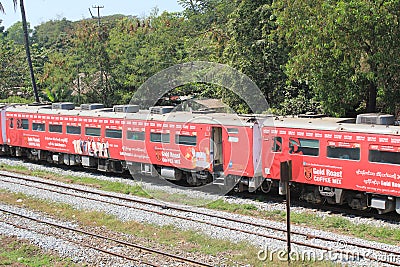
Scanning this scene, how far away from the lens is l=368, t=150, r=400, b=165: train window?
48.6ft

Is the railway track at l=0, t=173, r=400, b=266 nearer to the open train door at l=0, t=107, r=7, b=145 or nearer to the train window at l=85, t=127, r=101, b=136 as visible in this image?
the train window at l=85, t=127, r=101, b=136

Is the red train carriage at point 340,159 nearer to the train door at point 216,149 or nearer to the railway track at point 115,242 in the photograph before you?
the train door at point 216,149

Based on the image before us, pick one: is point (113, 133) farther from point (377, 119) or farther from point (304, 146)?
point (377, 119)

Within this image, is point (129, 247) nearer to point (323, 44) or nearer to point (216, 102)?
point (323, 44)

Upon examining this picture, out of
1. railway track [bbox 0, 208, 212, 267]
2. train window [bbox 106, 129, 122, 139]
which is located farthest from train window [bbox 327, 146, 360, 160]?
train window [bbox 106, 129, 122, 139]

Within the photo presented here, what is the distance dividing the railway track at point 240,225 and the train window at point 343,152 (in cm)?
309

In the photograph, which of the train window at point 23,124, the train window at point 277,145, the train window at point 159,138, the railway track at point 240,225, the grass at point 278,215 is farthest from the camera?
the train window at point 23,124

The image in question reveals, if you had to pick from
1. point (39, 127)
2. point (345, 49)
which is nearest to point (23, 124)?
point (39, 127)

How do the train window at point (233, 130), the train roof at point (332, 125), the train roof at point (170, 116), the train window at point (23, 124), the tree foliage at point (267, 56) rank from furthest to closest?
the train window at point (23, 124) < the tree foliage at point (267, 56) < the train roof at point (170, 116) < the train window at point (233, 130) < the train roof at point (332, 125)

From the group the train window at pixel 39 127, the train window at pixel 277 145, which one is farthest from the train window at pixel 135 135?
the train window at pixel 39 127

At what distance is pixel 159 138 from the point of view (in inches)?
832

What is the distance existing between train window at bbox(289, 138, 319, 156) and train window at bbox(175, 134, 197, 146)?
4000 mm

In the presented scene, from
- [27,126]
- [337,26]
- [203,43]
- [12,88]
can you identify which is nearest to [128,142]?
[27,126]

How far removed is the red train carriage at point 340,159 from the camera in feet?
49.4
